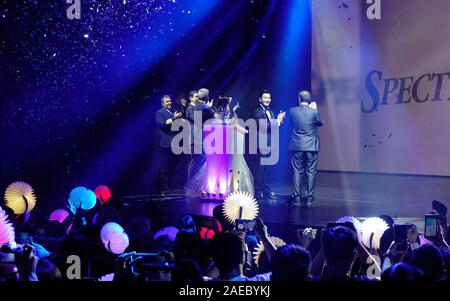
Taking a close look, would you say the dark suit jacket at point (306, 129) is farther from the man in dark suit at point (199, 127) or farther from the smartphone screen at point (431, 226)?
the smartphone screen at point (431, 226)

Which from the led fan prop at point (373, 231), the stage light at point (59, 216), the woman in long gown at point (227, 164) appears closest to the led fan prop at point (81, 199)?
the stage light at point (59, 216)

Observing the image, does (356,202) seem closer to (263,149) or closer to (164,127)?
(263,149)

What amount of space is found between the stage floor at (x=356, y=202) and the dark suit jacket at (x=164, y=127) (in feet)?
3.67

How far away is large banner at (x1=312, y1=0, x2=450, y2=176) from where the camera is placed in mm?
10320

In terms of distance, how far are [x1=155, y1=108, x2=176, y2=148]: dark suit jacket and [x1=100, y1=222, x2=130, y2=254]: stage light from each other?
16.6 feet

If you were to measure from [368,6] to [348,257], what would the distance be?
954 cm

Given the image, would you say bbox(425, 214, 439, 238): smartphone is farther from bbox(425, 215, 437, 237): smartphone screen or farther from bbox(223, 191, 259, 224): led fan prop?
bbox(223, 191, 259, 224): led fan prop

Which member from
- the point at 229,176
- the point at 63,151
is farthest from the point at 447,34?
the point at 63,151

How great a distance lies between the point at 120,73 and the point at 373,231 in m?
6.69

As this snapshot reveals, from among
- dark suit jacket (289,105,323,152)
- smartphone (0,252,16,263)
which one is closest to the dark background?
dark suit jacket (289,105,323,152)

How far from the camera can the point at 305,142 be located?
767 cm

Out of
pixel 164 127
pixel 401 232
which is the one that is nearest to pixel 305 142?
pixel 164 127

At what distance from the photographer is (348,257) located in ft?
8.57
